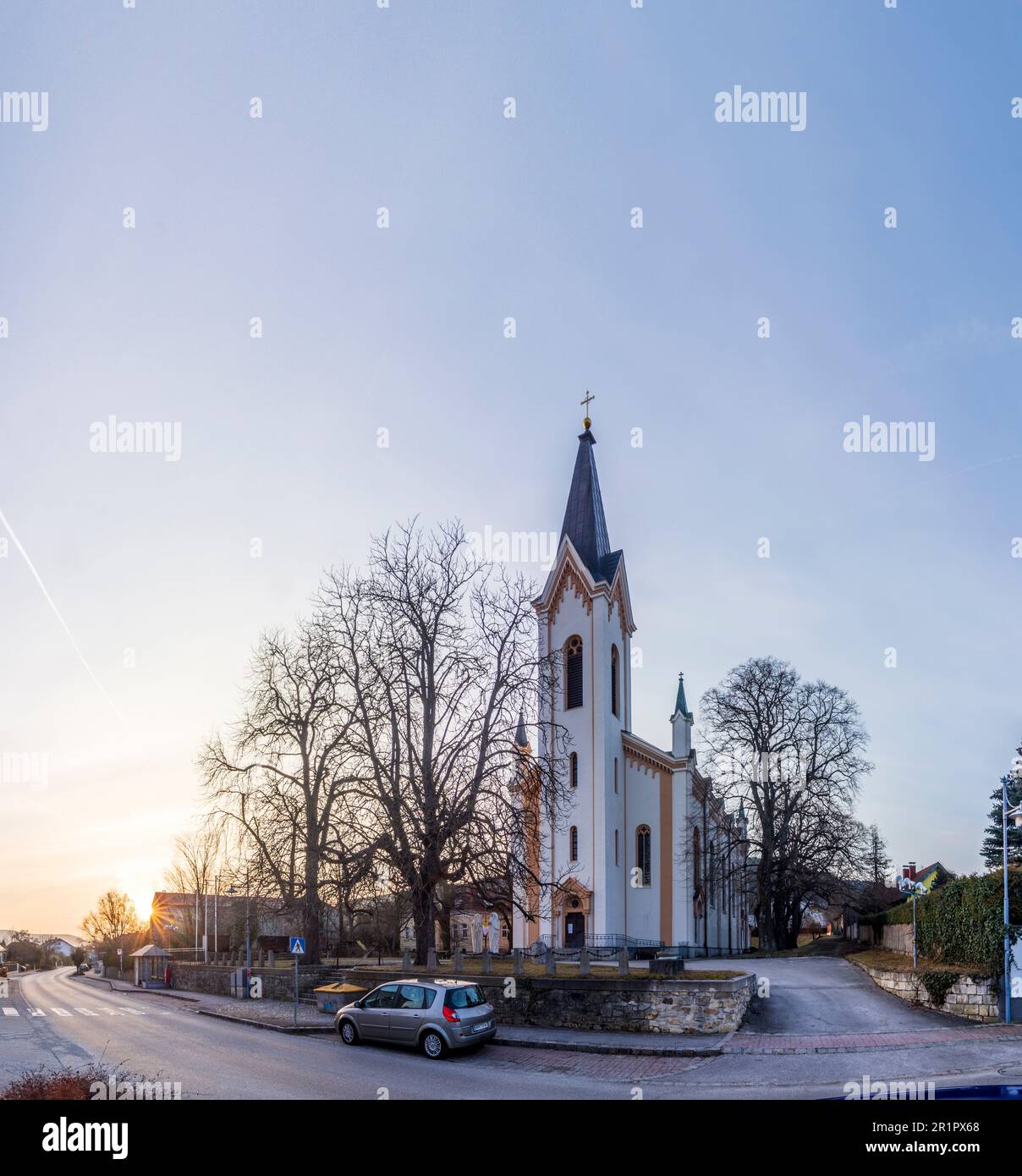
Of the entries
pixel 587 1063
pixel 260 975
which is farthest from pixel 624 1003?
pixel 260 975

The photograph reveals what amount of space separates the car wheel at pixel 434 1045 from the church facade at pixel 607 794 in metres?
24.3

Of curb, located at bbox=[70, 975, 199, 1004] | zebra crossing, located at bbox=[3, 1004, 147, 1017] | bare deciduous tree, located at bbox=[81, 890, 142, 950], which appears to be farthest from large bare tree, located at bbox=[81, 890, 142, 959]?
zebra crossing, located at bbox=[3, 1004, 147, 1017]

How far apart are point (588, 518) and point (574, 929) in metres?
20.3

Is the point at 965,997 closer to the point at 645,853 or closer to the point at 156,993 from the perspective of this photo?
the point at 645,853

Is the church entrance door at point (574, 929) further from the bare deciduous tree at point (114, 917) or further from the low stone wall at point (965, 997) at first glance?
the bare deciduous tree at point (114, 917)

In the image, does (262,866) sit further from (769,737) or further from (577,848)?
(769,737)

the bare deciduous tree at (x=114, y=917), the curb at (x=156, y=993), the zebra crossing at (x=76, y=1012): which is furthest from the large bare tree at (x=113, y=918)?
the zebra crossing at (x=76, y=1012)

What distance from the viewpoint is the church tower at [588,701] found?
4328 centimetres

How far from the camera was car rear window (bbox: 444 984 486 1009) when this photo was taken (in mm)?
18031

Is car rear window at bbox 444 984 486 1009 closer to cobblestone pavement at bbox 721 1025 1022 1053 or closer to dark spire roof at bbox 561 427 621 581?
cobblestone pavement at bbox 721 1025 1022 1053

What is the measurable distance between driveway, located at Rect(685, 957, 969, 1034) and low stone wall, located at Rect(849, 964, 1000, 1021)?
0.83 feet

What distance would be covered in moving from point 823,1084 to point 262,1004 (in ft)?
70.3

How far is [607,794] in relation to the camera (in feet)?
144
